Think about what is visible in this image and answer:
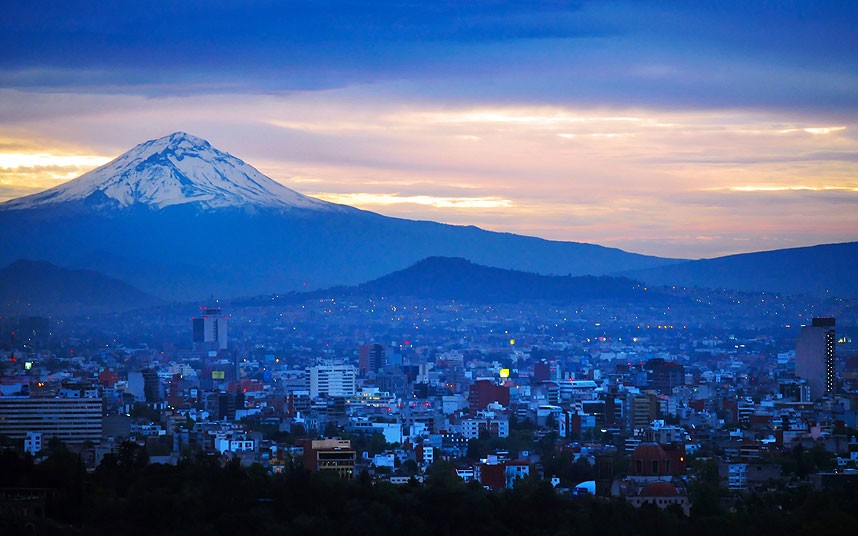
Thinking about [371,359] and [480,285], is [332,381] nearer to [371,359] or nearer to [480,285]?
[371,359]

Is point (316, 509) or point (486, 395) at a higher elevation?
point (316, 509)

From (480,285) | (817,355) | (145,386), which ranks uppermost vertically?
(480,285)

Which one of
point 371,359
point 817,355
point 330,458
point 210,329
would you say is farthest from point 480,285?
point 330,458

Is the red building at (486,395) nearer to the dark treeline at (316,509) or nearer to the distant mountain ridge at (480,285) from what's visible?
the dark treeline at (316,509)

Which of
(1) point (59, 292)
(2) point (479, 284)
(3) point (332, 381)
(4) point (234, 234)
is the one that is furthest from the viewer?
(4) point (234, 234)


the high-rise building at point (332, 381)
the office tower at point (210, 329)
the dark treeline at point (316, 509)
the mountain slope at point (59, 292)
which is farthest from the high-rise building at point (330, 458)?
the office tower at point (210, 329)

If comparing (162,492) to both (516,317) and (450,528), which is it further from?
(516,317)
